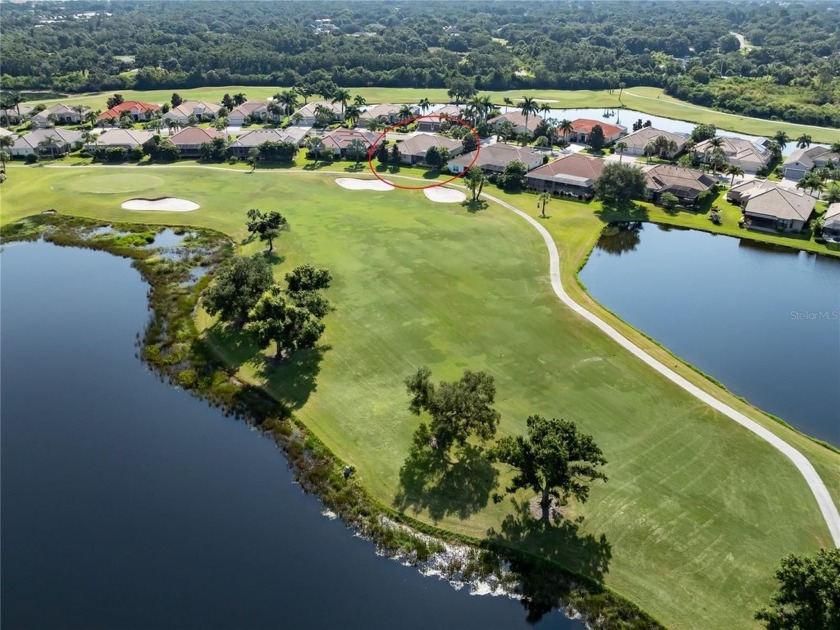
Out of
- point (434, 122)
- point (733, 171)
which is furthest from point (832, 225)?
point (434, 122)

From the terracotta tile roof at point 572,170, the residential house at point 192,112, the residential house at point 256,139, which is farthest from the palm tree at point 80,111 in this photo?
the terracotta tile roof at point 572,170

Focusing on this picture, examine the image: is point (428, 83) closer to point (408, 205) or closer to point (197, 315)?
point (408, 205)

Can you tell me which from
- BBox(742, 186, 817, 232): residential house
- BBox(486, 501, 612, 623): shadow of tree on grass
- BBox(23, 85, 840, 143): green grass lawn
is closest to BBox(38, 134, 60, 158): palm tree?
BBox(23, 85, 840, 143): green grass lawn

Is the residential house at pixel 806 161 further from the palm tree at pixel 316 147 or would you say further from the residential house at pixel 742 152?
the palm tree at pixel 316 147

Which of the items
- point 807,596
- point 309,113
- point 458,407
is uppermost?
point 309,113

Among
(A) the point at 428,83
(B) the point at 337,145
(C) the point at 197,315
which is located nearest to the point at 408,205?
(B) the point at 337,145

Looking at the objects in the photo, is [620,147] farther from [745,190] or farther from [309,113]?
[309,113]
